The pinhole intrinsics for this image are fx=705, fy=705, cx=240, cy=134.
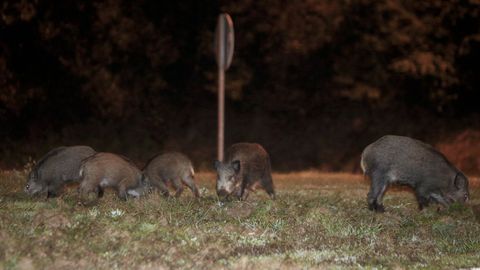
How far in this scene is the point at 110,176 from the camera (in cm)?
1153

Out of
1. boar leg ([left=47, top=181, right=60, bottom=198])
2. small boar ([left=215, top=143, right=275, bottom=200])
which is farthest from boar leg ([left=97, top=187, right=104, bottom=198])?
small boar ([left=215, top=143, right=275, bottom=200])

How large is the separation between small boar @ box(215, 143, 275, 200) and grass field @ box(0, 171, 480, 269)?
1188 millimetres

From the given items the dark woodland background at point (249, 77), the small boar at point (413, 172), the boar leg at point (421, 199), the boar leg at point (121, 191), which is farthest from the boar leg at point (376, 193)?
the dark woodland background at point (249, 77)

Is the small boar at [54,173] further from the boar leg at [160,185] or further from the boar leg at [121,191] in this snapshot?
the boar leg at [160,185]

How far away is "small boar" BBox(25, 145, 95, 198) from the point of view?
40.0 feet

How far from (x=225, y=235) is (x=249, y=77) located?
18.1 m

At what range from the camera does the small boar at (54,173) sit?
40.0 feet

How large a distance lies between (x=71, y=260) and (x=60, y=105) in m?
19.6

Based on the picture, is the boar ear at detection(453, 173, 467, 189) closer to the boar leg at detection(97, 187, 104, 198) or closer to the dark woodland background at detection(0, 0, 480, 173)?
the boar leg at detection(97, 187, 104, 198)

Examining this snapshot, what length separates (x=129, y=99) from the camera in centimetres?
2553

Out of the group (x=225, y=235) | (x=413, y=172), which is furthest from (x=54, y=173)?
(x=413, y=172)

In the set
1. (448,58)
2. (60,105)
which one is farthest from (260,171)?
(60,105)

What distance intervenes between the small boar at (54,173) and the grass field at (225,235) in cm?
38

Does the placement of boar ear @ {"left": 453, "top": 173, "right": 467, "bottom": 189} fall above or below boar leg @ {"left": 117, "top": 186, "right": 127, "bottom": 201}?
above
